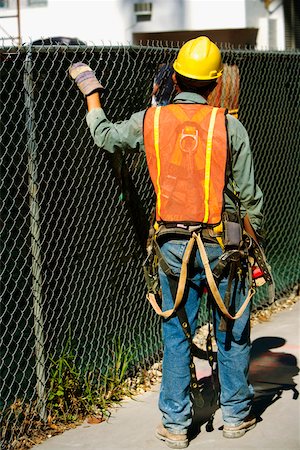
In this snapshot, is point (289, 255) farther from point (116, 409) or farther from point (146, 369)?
point (116, 409)

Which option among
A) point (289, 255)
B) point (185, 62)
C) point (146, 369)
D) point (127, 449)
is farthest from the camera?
point (289, 255)

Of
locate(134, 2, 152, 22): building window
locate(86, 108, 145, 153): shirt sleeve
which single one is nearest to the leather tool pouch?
locate(86, 108, 145, 153): shirt sleeve

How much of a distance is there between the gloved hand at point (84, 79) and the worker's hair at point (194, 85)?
424 millimetres

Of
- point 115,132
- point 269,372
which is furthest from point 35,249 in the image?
point 269,372

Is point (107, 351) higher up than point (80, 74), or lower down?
lower down

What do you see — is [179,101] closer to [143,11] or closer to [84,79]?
[84,79]

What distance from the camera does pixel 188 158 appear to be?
4.85 m

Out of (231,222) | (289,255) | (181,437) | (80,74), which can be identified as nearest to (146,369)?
(181,437)

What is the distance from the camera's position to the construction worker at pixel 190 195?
4859 mm

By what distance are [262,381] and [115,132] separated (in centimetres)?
229

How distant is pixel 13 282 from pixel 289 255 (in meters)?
4.23

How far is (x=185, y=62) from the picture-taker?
4.89 metres

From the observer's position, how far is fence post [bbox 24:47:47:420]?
5316mm

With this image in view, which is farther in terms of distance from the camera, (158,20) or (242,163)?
(158,20)
